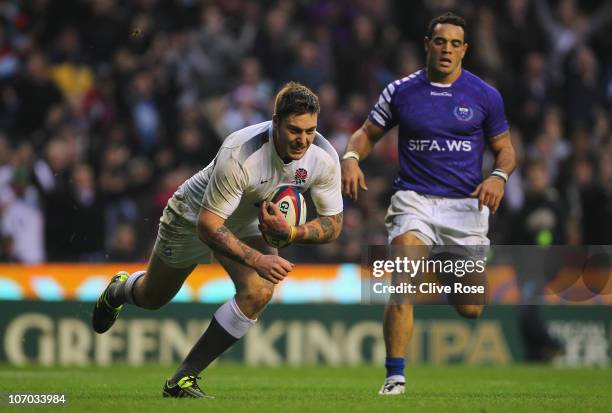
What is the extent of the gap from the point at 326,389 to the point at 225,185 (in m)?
2.58

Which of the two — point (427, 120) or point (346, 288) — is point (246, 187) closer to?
point (427, 120)

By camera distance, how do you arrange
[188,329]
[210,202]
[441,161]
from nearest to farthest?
[210,202] < [441,161] < [188,329]

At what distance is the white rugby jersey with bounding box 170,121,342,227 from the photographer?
27.6ft

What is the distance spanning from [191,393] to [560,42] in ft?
40.1

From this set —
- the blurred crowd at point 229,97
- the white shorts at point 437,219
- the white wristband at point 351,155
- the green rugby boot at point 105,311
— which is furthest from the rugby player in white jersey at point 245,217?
the blurred crowd at point 229,97

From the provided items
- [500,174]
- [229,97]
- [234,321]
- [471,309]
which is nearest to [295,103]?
[234,321]

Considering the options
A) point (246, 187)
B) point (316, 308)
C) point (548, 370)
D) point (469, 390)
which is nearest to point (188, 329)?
point (316, 308)

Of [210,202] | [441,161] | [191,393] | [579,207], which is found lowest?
[191,393]

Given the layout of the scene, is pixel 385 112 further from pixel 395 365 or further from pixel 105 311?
pixel 105 311

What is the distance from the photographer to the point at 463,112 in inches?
390

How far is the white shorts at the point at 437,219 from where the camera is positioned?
9.80 metres

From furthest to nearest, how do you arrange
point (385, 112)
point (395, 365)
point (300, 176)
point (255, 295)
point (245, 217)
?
point (385, 112)
point (395, 365)
point (245, 217)
point (255, 295)
point (300, 176)

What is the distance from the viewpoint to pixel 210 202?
8.45 m

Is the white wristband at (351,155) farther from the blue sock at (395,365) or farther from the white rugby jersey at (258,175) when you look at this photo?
the blue sock at (395,365)
